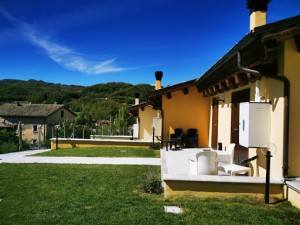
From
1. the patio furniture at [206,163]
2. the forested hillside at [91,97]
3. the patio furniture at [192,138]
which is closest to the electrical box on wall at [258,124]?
the patio furniture at [206,163]

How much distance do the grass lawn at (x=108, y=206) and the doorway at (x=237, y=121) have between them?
2.94 metres

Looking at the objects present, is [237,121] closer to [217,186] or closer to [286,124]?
[286,124]

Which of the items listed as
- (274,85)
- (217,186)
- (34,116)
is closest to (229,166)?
(217,186)

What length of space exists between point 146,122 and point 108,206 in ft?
54.1

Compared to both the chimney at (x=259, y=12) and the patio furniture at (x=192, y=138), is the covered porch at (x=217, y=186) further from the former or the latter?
the patio furniture at (x=192, y=138)

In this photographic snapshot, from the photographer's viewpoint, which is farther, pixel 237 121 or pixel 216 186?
pixel 237 121

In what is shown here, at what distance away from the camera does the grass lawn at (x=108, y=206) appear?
451 cm

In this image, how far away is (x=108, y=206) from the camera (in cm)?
521

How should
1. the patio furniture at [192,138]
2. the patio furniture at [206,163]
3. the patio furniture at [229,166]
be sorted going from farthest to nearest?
1. the patio furniture at [192,138]
2. the patio furniture at [229,166]
3. the patio furniture at [206,163]

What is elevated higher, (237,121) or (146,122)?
(237,121)

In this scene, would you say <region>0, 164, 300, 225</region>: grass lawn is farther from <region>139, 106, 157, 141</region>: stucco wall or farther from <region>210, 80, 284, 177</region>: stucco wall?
<region>139, 106, 157, 141</region>: stucco wall

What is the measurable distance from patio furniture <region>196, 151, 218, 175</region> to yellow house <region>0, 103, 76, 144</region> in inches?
1934

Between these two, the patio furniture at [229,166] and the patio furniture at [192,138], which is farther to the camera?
the patio furniture at [192,138]

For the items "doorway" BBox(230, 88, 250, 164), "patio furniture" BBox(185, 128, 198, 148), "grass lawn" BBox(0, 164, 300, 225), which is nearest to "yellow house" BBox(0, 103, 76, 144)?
"patio furniture" BBox(185, 128, 198, 148)
